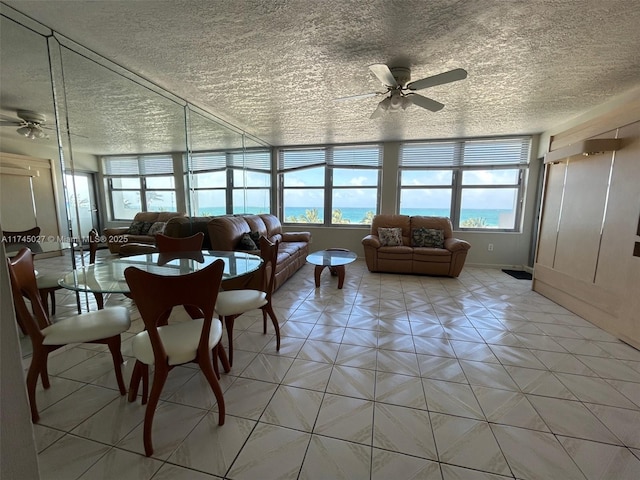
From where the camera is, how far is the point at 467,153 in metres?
4.90

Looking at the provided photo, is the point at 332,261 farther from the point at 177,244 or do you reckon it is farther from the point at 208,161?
the point at 208,161

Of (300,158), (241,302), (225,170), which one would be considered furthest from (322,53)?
(300,158)

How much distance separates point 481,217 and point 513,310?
252 cm

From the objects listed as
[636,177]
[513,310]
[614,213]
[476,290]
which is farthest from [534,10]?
[476,290]

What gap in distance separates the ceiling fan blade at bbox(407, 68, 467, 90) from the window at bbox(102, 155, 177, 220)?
9.61 ft

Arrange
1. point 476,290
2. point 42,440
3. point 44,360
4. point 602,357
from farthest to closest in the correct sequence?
point 476,290
point 602,357
point 44,360
point 42,440

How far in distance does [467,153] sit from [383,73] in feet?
11.9

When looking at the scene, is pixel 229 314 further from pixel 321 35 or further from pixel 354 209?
pixel 354 209

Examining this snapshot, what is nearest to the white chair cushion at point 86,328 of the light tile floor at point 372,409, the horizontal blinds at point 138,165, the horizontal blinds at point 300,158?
the light tile floor at point 372,409

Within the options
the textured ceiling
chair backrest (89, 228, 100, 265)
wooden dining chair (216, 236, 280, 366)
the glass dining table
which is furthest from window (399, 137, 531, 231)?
chair backrest (89, 228, 100, 265)

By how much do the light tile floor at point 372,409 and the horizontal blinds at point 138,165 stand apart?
40.8 inches

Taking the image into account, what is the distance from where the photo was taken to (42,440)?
4.32 ft

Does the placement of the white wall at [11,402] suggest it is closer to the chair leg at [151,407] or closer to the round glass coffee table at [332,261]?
the chair leg at [151,407]

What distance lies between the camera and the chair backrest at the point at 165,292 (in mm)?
1129
